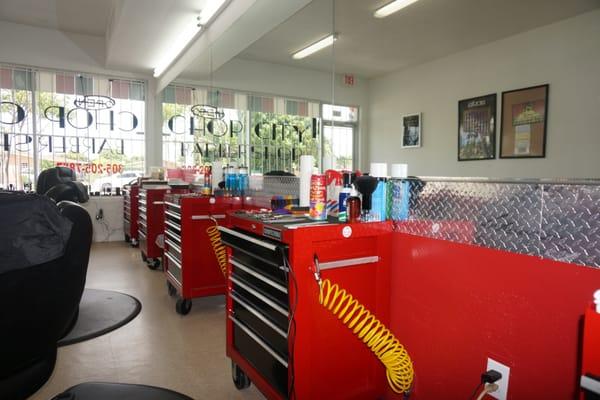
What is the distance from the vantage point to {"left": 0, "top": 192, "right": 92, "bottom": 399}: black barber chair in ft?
5.20

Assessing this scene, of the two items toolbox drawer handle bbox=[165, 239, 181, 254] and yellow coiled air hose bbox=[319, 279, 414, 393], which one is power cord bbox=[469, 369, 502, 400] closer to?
yellow coiled air hose bbox=[319, 279, 414, 393]

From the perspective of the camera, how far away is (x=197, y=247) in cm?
317

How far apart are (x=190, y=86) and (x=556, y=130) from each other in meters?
4.82

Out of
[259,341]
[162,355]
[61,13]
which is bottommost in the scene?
[162,355]

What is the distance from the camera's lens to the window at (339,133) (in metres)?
3.34

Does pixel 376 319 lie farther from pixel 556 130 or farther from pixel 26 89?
pixel 26 89

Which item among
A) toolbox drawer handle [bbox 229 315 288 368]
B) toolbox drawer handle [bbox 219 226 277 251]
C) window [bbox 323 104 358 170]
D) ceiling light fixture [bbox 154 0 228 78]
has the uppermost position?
ceiling light fixture [bbox 154 0 228 78]

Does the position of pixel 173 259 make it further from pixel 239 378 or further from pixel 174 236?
pixel 239 378

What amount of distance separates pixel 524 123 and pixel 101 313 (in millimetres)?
3667

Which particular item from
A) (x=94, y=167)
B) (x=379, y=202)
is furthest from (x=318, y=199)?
(x=94, y=167)

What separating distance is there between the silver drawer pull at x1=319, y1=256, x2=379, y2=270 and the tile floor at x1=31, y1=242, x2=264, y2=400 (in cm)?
99

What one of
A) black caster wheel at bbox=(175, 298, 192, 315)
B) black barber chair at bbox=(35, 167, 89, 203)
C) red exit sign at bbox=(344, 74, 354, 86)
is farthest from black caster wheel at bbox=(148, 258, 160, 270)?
red exit sign at bbox=(344, 74, 354, 86)

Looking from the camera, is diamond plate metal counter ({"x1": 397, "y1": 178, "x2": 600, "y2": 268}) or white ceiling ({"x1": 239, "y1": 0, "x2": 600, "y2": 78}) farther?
white ceiling ({"x1": 239, "y1": 0, "x2": 600, "y2": 78})

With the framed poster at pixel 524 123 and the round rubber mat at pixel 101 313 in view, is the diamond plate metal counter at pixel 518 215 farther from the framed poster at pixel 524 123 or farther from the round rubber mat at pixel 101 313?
the round rubber mat at pixel 101 313
